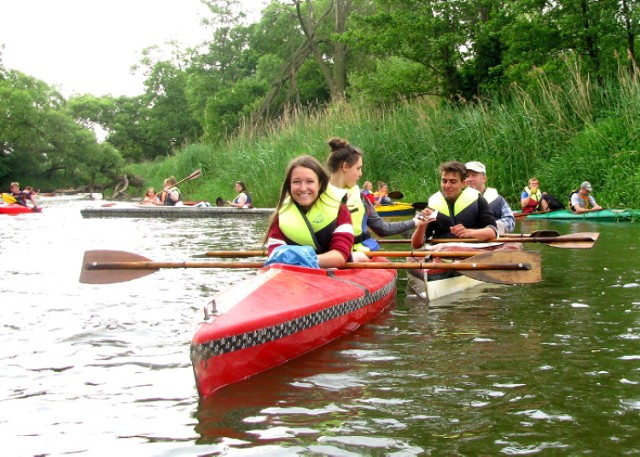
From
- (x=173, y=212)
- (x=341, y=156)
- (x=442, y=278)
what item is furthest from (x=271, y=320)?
(x=173, y=212)

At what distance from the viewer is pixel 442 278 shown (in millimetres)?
6664

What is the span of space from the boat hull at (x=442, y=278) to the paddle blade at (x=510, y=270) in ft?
1.94

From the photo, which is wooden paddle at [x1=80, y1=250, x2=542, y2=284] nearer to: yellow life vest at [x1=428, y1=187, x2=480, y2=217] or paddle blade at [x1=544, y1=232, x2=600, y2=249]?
paddle blade at [x1=544, y1=232, x2=600, y2=249]

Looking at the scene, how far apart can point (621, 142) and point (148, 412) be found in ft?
39.9

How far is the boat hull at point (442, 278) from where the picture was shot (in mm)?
6453

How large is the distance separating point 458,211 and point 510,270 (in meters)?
1.68

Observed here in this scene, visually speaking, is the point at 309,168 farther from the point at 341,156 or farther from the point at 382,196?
the point at 382,196

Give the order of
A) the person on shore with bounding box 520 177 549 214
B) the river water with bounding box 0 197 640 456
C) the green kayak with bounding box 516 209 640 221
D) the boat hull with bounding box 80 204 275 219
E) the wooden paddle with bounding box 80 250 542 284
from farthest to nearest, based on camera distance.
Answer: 1. the boat hull with bounding box 80 204 275 219
2. the person on shore with bounding box 520 177 549 214
3. the green kayak with bounding box 516 209 640 221
4. the wooden paddle with bounding box 80 250 542 284
5. the river water with bounding box 0 197 640 456

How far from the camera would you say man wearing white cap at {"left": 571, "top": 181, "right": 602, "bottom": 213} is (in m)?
13.4

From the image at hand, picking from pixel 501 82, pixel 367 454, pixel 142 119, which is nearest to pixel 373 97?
pixel 501 82

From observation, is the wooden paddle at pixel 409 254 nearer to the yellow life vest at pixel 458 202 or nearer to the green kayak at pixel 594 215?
the yellow life vest at pixel 458 202

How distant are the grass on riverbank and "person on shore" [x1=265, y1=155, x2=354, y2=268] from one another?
31.0ft

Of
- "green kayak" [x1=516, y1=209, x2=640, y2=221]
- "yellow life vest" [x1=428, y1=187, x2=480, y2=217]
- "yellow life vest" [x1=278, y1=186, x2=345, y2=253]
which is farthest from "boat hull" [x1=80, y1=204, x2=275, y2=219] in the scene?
"yellow life vest" [x1=278, y1=186, x2=345, y2=253]

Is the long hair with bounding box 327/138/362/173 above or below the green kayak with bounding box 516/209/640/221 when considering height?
above
